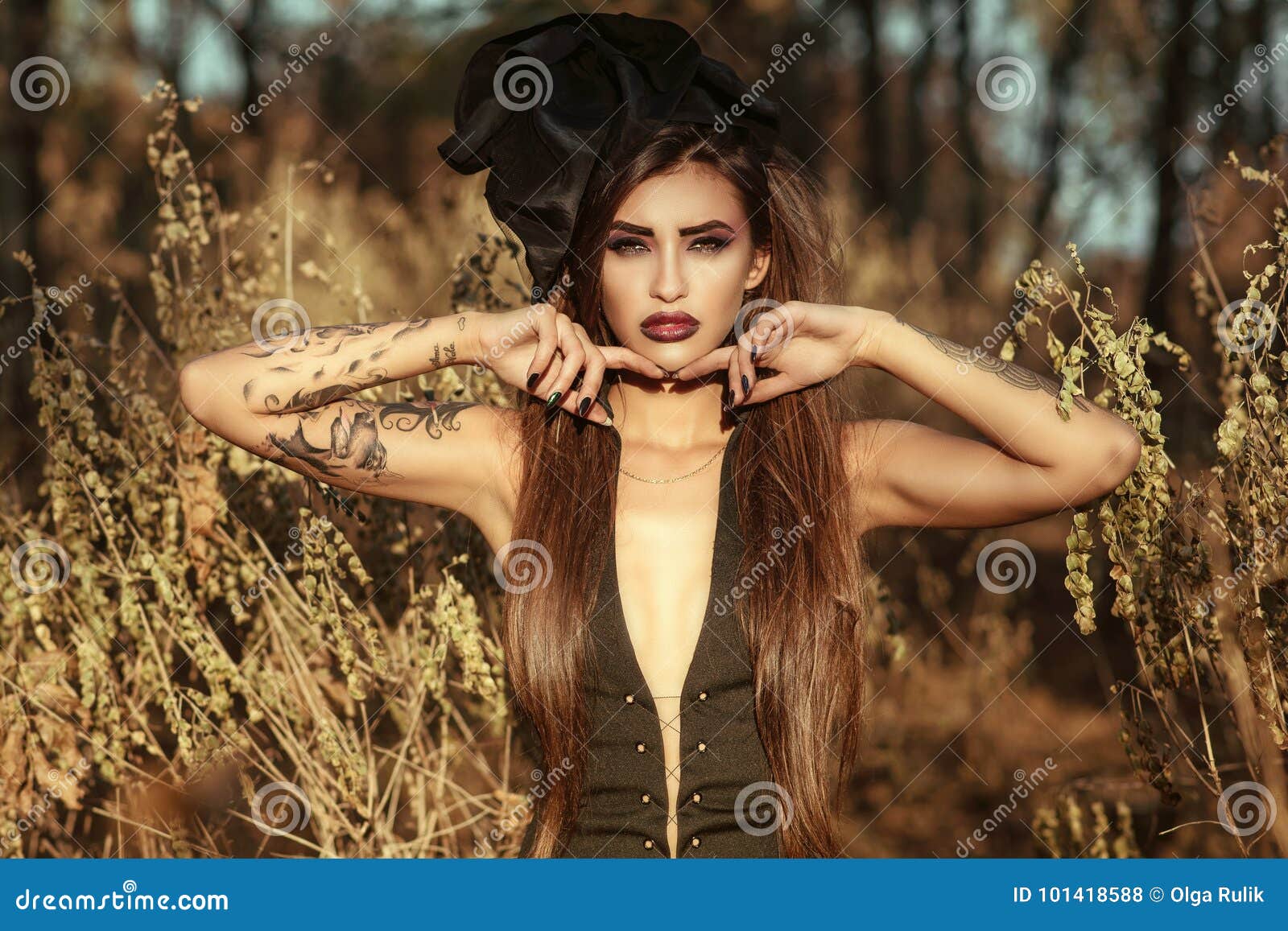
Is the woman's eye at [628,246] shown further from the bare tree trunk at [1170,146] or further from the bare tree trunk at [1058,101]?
the bare tree trunk at [1058,101]

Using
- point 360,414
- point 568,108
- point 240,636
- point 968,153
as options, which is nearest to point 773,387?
point 568,108

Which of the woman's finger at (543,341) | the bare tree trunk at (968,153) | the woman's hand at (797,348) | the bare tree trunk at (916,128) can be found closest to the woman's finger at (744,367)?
the woman's hand at (797,348)

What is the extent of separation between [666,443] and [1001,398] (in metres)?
0.71

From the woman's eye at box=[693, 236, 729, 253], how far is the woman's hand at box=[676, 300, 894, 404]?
0.56ft

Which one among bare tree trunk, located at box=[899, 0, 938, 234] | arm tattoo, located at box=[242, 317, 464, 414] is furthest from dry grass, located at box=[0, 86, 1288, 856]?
bare tree trunk, located at box=[899, 0, 938, 234]

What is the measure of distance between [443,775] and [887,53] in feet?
31.4

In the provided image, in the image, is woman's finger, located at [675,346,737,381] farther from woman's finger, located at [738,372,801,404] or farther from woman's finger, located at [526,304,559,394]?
woman's finger, located at [526,304,559,394]

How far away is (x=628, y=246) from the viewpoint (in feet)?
8.04

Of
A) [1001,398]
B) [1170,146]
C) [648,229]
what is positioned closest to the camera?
[1001,398]

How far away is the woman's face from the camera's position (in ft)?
7.89

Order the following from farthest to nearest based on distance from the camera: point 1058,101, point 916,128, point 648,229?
point 916,128
point 1058,101
point 648,229

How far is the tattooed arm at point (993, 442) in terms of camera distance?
7.48ft

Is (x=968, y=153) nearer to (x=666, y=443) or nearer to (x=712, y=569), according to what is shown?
(x=666, y=443)

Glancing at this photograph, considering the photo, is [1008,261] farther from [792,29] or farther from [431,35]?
[431,35]
